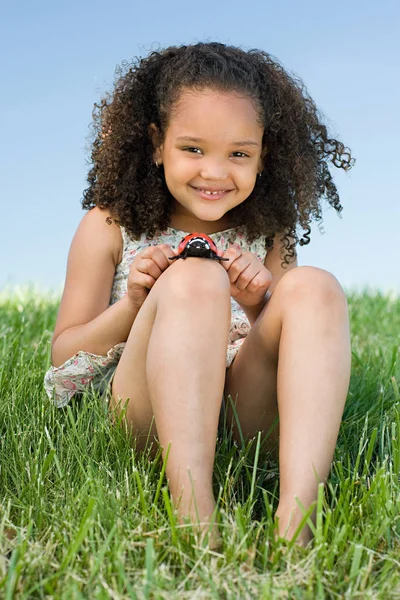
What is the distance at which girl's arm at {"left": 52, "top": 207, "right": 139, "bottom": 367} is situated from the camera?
2016 mm

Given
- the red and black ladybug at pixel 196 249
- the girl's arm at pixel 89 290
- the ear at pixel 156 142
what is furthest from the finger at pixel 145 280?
the ear at pixel 156 142

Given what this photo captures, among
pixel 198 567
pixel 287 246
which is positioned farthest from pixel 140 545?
pixel 287 246

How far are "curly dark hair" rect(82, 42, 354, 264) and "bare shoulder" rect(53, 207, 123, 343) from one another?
6cm

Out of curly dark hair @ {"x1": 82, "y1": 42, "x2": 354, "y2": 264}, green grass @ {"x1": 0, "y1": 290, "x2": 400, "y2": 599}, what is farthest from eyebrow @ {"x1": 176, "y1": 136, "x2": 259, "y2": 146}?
green grass @ {"x1": 0, "y1": 290, "x2": 400, "y2": 599}

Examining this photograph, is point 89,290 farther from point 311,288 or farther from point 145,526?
point 145,526

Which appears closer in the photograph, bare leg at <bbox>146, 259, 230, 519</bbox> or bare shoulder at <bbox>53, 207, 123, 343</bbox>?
bare leg at <bbox>146, 259, 230, 519</bbox>

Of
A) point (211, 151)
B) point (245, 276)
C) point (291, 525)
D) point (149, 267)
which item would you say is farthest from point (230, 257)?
point (291, 525)

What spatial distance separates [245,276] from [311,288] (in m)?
0.21

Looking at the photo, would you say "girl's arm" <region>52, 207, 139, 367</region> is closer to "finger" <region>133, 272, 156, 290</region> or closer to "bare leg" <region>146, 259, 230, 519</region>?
"finger" <region>133, 272, 156, 290</region>

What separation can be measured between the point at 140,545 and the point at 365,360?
1961 mm

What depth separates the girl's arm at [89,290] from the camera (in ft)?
6.61

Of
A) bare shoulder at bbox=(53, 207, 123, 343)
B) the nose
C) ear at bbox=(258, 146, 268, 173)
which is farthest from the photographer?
ear at bbox=(258, 146, 268, 173)

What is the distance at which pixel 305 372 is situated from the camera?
5.36 feet

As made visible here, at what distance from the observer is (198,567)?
4.48ft
